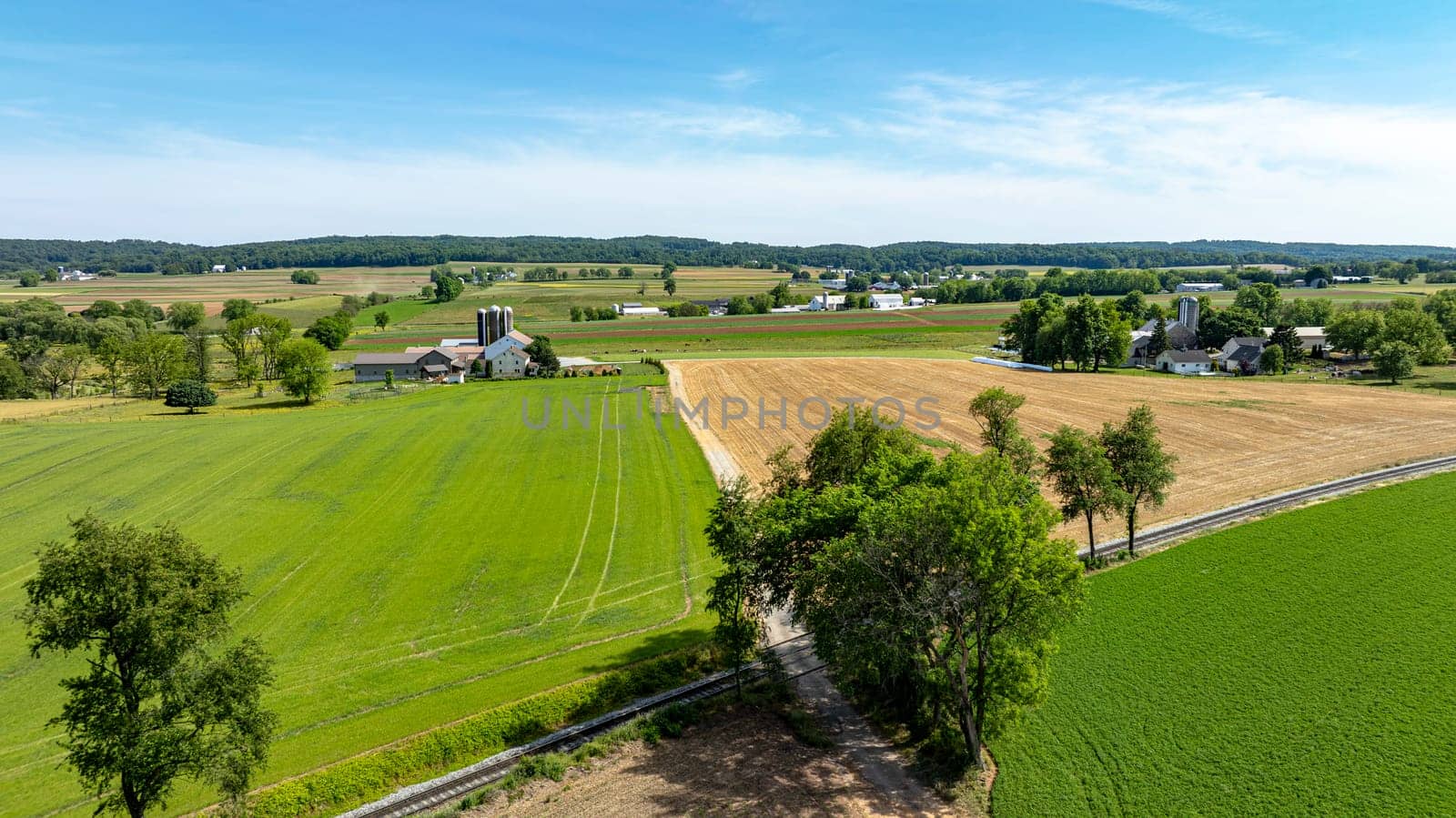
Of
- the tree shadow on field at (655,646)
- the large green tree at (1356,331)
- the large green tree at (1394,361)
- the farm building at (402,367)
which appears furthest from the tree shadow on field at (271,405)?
the large green tree at (1356,331)

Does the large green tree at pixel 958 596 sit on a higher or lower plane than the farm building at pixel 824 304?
lower

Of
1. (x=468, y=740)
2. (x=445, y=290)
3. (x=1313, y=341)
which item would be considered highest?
(x=445, y=290)

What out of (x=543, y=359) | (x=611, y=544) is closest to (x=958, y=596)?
(x=611, y=544)

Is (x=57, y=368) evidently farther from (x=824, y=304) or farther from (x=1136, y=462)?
(x=824, y=304)

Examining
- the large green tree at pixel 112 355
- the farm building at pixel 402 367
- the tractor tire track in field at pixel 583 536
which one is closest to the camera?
the tractor tire track in field at pixel 583 536

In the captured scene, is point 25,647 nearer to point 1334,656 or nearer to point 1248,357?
point 1334,656

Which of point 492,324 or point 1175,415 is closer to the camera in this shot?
point 1175,415

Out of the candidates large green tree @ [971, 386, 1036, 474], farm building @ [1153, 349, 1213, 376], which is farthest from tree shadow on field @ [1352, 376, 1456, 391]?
large green tree @ [971, 386, 1036, 474]

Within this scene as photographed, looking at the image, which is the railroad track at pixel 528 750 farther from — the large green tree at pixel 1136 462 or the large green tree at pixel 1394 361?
the large green tree at pixel 1394 361
